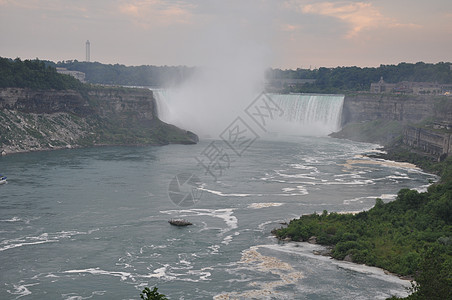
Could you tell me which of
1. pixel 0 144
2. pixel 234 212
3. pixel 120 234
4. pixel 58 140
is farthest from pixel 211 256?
pixel 58 140

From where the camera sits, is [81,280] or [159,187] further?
[159,187]

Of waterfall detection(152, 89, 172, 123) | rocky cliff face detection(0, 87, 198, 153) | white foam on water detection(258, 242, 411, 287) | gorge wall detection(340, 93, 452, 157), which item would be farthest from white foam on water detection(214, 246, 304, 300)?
waterfall detection(152, 89, 172, 123)

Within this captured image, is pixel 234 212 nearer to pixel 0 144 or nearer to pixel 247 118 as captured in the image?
pixel 0 144

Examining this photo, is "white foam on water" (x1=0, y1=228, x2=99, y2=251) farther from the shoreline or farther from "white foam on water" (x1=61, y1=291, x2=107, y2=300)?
the shoreline

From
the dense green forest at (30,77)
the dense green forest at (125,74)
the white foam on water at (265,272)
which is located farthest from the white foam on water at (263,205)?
the dense green forest at (125,74)

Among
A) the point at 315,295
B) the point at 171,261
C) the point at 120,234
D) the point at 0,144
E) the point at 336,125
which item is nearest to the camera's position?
the point at 315,295

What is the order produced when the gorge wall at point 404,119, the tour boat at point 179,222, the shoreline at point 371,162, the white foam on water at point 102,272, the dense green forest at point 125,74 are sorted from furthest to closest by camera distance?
the dense green forest at point 125,74
the gorge wall at point 404,119
the tour boat at point 179,222
the shoreline at point 371,162
the white foam on water at point 102,272

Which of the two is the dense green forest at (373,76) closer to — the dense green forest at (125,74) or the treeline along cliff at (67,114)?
the dense green forest at (125,74)
